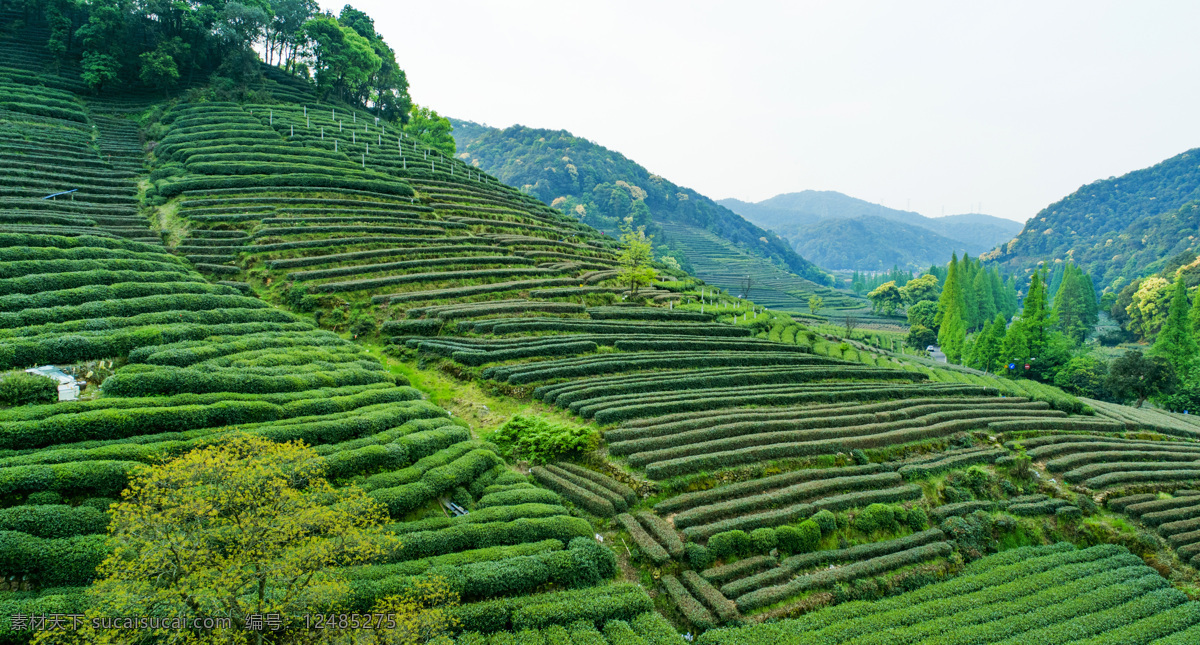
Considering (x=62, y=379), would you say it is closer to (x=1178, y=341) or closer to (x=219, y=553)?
(x=219, y=553)

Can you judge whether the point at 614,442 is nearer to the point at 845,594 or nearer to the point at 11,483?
the point at 845,594

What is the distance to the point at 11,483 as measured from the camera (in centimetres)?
1331

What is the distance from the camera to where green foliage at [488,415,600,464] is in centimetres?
2334

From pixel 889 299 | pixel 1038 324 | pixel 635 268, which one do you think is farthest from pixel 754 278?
pixel 635 268

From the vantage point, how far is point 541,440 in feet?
76.9

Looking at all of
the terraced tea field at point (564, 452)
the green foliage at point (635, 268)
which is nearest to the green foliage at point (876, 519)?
the terraced tea field at point (564, 452)

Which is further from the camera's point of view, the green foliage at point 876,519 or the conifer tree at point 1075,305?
the conifer tree at point 1075,305

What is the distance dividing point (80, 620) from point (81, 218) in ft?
125

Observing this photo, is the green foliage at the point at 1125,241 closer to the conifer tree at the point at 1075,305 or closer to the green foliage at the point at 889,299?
the conifer tree at the point at 1075,305

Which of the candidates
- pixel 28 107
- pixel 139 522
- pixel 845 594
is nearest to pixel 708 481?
pixel 845 594

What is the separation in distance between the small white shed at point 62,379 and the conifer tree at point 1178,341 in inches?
3101

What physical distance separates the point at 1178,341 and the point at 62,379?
80938 mm

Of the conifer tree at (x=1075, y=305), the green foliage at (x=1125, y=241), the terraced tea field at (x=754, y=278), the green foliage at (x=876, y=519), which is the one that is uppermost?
the green foliage at (x=1125, y=241)

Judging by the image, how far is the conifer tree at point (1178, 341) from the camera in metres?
48.7
